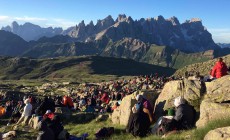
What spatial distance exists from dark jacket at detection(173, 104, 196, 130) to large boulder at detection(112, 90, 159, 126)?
540 cm

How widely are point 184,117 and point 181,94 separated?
4857 millimetres

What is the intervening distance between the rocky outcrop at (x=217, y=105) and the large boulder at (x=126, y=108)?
656cm

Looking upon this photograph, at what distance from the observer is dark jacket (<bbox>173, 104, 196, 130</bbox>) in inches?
749

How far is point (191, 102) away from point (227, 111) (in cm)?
634

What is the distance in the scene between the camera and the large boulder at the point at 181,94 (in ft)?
75.4

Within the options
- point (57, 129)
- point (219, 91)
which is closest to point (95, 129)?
point (57, 129)

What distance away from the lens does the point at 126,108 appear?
2538cm

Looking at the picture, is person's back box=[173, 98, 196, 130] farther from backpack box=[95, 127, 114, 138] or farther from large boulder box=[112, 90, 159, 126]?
large boulder box=[112, 90, 159, 126]

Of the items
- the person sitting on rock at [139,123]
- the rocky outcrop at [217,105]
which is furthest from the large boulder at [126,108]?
the rocky outcrop at [217,105]

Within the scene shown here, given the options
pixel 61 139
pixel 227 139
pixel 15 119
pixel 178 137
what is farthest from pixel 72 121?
pixel 227 139

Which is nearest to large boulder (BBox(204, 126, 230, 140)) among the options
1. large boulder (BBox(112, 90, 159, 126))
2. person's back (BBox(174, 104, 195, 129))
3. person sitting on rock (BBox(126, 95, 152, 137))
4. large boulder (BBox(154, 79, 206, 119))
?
person's back (BBox(174, 104, 195, 129))

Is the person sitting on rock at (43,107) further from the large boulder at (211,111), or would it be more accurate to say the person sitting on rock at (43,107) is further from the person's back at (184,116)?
the large boulder at (211,111)

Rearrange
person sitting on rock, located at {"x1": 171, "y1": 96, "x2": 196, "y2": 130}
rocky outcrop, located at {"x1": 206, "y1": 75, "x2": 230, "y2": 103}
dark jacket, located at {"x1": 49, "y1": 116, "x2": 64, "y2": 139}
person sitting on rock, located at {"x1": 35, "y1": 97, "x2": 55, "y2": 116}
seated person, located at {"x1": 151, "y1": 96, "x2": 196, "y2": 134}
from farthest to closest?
person sitting on rock, located at {"x1": 35, "y1": 97, "x2": 55, "y2": 116} < dark jacket, located at {"x1": 49, "y1": 116, "x2": 64, "y2": 139} < person sitting on rock, located at {"x1": 171, "y1": 96, "x2": 196, "y2": 130} < seated person, located at {"x1": 151, "y1": 96, "x2": 196, "y2": 134} < rocky outcrop, located at {"x1": 206, "y1": 75, "x2": 230, "y2": 103}

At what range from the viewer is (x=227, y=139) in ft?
38.6
